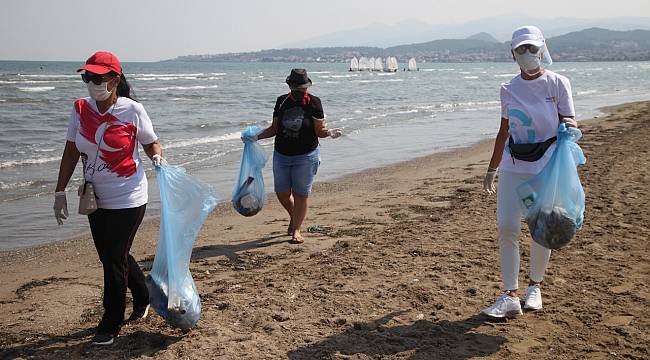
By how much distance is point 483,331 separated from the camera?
3.87 m

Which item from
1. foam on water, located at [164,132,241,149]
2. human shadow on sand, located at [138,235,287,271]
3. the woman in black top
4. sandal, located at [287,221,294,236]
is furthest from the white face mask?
foam on water, located at [164,132,241,149]

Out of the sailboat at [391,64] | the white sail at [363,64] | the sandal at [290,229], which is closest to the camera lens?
the sandal at [290,229]

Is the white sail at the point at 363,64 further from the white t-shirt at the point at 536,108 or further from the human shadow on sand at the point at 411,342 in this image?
the human shadow on sand at the point at 411,342

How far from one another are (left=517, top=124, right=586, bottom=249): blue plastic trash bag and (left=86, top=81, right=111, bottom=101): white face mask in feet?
7.93

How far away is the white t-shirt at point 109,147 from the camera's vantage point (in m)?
3.56

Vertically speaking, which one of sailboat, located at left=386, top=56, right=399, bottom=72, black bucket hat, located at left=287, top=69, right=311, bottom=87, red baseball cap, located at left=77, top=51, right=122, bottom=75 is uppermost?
red baseball cap, located at left=77, top=51, right=122, bottom=75

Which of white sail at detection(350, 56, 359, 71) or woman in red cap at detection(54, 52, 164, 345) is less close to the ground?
woman in red cap at detection(54, 52, 164, 345)

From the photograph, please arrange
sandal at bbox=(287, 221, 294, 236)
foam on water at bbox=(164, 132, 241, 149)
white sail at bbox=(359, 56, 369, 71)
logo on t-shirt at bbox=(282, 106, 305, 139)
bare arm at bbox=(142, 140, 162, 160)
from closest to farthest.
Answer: bare arm at bbox=(142, 140, 162, 160) < logo on t-shirt at bbox=(282, 106, 305, 139) < sandal at bbox=(287, 221, 294, 236) < foam on water at bbox=(164, 132, 241, 149) < white sail at bbox=(359, 56, 369, 71)

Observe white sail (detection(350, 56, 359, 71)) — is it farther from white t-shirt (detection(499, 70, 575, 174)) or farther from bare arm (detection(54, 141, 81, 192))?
bare arm (detection(54, 141, 81, 192))

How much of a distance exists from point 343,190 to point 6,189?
4.72 meters

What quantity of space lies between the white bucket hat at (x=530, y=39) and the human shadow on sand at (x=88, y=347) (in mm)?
2568

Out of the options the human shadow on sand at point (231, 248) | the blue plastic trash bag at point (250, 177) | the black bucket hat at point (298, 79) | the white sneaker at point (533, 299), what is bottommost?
the human shadow on sand at point (231, 248)

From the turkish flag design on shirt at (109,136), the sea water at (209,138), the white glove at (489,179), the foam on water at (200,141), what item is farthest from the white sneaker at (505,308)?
the foam on water at (200,141)

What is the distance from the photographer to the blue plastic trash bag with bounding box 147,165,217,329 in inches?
147
